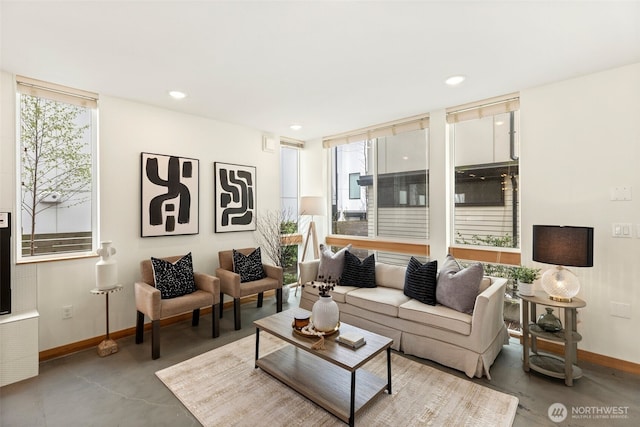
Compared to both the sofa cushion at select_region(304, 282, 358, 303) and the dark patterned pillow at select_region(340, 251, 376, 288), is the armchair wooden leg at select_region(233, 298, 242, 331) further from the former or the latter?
the dark patterned pillow at select_region(340, 251, 376, 288)

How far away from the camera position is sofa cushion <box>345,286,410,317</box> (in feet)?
9.58

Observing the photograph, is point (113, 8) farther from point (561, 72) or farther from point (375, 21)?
point (561, 72)

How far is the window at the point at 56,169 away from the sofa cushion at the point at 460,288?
11.9ft

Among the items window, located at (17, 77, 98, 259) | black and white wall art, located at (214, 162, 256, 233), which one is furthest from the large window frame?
window, located at (17, 77, 98, 259)

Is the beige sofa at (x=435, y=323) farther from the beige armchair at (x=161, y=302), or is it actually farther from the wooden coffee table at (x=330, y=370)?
the beige armchair at (x=161, y=302)

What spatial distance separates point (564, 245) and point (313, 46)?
2.53 meters

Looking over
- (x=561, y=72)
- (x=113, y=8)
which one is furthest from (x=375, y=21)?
(x=561, y=72)

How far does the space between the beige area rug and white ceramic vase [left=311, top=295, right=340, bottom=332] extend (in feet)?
1.70

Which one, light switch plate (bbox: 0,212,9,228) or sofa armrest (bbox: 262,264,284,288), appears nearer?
light switch plate (bbox: 0,212,9,228)

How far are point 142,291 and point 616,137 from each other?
15.1 feet

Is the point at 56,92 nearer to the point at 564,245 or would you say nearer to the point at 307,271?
the point at 307,271

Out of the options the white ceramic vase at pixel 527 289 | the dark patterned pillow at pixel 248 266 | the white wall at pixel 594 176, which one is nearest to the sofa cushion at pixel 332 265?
the dark patterned pillow at pixel 248 266

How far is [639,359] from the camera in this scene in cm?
250

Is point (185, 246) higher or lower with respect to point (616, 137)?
lower
